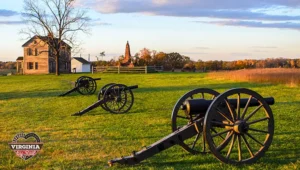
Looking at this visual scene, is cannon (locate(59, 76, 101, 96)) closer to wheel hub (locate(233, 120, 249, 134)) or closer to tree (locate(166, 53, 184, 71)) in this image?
wheel hub (locate(233, 120, 249, 134))

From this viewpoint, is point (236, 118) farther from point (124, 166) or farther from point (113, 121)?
point (113, 121)

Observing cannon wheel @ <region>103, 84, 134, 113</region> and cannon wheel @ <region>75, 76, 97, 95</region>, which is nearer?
cannon wheel @ <region>103, 84, 134, 113</region>

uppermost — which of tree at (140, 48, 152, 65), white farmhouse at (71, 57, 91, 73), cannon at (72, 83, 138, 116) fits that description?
tree at (140, 48, 152, 65)

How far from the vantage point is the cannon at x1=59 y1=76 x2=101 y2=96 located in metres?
18.7

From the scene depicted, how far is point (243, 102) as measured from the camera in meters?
6.04

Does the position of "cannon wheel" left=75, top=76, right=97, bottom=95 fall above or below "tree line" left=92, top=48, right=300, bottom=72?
below

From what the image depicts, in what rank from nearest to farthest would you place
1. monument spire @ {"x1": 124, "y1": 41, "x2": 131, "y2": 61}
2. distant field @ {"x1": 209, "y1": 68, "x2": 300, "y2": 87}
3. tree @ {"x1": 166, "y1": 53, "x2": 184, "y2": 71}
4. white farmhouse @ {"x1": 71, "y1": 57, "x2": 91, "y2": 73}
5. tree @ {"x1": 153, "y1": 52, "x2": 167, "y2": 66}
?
distant field @ {"x1": 209, "y1": 68, "x2": 300, "y2": 87}
monument spire @ {"x1": 124, "y1": 41, "x2": 131, "y2": 61}
tree @ {"x1": 153, "y1": 52, "x2": 167, "y2": 66}
tree @ {"x1": 166, "y1": 53, "x2": 184, "y2": 71}
white farmhouse @ {"x1": 71, "y1": 57, "x2": 91, "y2": 73}

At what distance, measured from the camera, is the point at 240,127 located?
223 inches

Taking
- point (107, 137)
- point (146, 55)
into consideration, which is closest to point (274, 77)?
point (107, 137)

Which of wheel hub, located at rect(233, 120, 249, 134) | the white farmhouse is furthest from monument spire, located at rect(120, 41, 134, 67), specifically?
wheel hub, located at rect(233, 120, 249, 134)

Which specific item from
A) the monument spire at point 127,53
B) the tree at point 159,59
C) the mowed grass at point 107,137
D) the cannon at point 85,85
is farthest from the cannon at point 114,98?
the tree at point 159,59

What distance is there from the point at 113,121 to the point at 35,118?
2481 mm

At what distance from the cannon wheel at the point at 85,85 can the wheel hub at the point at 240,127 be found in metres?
13.7

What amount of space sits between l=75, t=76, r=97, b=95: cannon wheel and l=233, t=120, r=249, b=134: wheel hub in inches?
541
